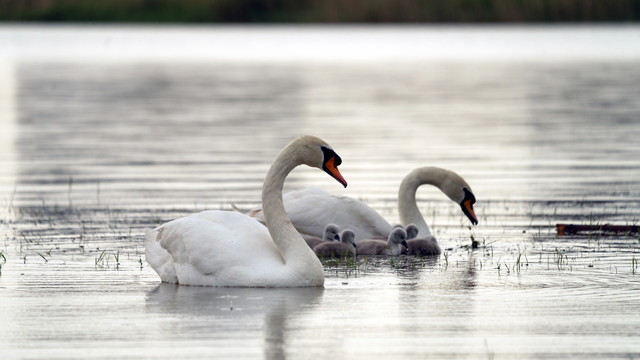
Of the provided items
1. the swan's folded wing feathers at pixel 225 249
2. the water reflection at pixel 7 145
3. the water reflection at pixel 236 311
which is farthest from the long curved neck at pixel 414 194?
the water reflection at pixel 7 145

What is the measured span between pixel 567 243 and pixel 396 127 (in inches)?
542

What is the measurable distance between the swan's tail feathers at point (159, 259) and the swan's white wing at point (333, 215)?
1.64m

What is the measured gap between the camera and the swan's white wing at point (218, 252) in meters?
9.34

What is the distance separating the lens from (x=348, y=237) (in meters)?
11.1

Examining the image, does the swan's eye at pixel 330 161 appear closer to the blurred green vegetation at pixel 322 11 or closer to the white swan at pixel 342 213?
the white swan at pixel 342 213

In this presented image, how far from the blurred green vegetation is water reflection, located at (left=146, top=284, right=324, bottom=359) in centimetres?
5961

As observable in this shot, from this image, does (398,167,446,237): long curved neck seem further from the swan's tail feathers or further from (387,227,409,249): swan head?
the swan's tail feathers

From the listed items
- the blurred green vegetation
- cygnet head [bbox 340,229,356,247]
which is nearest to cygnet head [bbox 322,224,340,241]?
cygnet head [bbox 340,229,356,247]

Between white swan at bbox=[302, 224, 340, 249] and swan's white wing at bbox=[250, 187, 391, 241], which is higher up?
swan's white wing at bbox=[250, 187, 391, 241]

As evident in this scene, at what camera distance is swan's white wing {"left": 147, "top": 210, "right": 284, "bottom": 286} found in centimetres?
934

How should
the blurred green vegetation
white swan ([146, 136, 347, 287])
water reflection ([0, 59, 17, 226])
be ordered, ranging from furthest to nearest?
the blurred green vegetation → water reflection ([0, 59, 17, 226]) → white swan ([146, 136, 347, 287])

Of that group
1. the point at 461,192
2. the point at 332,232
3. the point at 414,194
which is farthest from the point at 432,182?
the point at 332,232

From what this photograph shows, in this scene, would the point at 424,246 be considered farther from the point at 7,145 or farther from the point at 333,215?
the point at 7,145

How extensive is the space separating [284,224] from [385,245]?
193cm
